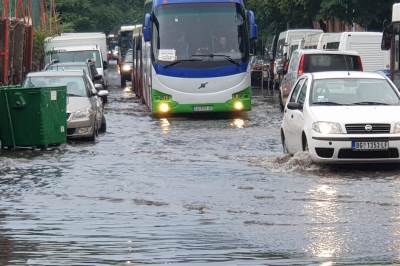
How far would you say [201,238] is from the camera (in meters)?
11.2

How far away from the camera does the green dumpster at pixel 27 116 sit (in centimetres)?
2181

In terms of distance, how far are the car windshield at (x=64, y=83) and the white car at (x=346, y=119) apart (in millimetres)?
6983

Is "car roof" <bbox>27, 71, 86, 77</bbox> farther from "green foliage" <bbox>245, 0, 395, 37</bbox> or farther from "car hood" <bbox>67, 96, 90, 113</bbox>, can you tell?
"green foliage" <bbox>245, 0, 395, 37</bbox>

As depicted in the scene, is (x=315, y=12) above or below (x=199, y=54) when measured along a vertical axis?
below

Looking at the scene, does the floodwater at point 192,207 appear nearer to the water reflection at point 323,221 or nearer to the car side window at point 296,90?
the water reflection at point 323,221

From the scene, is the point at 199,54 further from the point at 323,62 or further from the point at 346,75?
the point at 346,75

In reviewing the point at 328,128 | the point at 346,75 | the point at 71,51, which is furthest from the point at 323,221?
the point at 71,51

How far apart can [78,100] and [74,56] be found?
20.5m

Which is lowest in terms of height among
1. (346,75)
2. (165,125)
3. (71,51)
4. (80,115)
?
(165,125)

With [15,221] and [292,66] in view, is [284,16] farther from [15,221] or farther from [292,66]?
[15,221]

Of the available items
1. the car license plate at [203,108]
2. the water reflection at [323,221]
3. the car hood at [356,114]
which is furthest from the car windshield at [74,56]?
the water reflection at [323,221]

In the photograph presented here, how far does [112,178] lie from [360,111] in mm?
3621

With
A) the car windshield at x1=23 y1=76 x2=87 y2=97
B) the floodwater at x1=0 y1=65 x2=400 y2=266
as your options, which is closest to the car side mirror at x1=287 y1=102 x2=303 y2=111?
the floodwater at x1=0 y1=65 x2=400 y2=266

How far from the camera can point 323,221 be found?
12.3 meters
